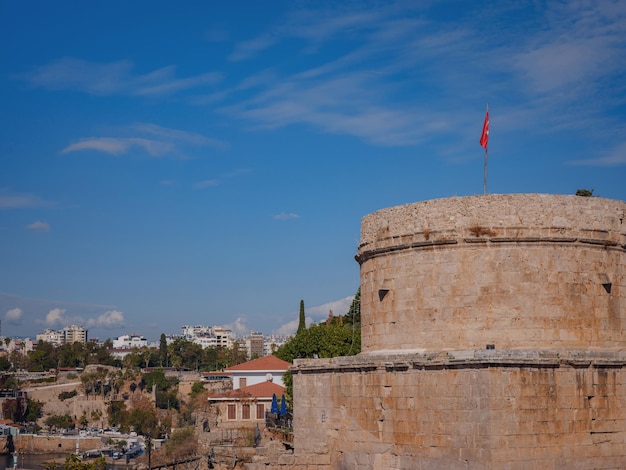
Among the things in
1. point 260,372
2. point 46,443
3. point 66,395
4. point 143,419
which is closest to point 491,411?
point 260,372

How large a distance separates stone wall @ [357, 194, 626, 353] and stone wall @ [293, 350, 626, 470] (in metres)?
0.91

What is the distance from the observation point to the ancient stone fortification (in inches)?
634

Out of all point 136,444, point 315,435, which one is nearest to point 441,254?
point 315,435

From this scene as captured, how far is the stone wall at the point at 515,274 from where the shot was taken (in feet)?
57.4

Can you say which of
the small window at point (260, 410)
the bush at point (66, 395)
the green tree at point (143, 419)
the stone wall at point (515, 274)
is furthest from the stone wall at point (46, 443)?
the stone wall at point (515, 274)

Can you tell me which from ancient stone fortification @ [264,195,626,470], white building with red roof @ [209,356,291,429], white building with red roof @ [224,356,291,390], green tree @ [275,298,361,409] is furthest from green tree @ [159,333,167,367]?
ancient stone fortification @ [264,195,626,470]

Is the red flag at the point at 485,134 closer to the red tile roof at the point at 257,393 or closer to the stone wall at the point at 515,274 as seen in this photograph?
the stone wall at the point at 515,274

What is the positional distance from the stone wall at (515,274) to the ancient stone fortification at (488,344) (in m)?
0.03

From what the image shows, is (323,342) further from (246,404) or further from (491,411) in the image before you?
(491,411)

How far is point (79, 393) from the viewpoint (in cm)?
11788

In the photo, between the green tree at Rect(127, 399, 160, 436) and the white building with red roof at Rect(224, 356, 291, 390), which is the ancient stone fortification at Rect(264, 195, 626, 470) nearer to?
the white building with red roof at Rect(224, 356, 291, 390)

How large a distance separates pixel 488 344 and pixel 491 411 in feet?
5.89

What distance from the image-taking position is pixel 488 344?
56.6 feet

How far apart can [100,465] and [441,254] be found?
45383mm
